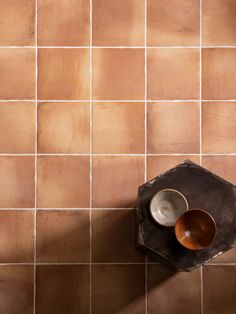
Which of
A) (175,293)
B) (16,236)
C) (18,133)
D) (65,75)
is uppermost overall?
(65,75)

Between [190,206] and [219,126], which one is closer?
[190,206]

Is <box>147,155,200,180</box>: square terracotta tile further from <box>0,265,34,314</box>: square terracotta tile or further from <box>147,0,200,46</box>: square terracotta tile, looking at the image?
<box>0,265,34,314</box>: square terracotta tile

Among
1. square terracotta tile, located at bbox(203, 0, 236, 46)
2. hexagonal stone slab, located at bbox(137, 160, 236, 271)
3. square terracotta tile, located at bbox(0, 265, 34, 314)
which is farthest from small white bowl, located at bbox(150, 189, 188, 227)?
square terracotta tile, located at bbox(203, 0, 236, 46)

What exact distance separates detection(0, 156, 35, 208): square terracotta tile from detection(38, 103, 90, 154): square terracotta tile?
16 cm

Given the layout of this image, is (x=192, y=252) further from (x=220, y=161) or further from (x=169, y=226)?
(x=220, y=161)

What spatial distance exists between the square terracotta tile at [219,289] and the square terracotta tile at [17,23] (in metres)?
2.05

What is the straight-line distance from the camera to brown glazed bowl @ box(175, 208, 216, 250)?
2.09 meters

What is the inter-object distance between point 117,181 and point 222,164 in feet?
2.43

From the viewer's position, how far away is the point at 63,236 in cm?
269

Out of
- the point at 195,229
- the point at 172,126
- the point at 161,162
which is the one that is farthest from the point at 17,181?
the point at 195,229

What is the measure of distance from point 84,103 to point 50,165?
50 cm

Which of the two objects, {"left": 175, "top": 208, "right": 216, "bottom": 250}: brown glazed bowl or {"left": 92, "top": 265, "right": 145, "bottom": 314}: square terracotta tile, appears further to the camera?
{"left": 92, "top": 265, "right": 145, "bottom": 314}: square terracotta tile

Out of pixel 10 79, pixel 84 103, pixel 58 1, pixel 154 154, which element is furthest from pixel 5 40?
pixel 154 154

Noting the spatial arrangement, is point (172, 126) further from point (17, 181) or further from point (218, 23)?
point (17, 181)
